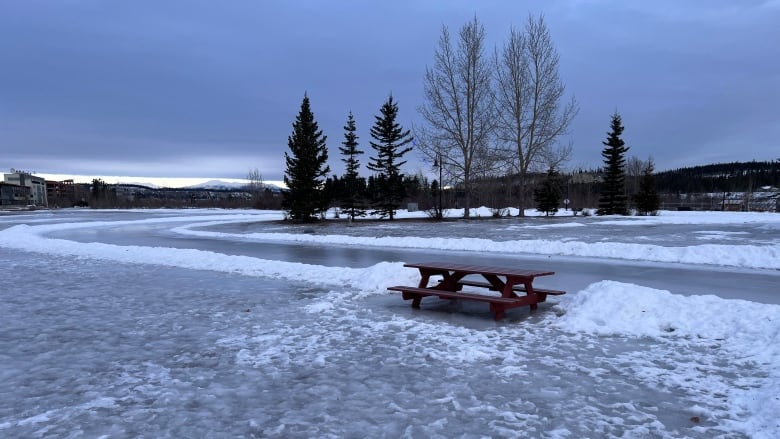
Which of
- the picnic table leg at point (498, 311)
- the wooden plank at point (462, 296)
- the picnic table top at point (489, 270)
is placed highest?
the picnic table top at point (489, 270)

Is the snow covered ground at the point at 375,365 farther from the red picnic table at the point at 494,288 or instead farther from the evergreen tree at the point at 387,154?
the evergreen tree at the point at 387,154

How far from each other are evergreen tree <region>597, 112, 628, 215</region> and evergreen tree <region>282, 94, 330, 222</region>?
29.8m

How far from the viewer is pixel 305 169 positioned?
4309cm

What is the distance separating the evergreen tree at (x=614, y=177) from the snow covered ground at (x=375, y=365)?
157ft

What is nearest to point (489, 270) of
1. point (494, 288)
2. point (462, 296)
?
point (494, 288)

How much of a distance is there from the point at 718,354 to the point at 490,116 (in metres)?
39.1

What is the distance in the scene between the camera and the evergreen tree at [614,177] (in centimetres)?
5203

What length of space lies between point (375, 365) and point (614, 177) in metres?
52.5

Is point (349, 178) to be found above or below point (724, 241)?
above

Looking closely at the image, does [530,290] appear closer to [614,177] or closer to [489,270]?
[489,270]

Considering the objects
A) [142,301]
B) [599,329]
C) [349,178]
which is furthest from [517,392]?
[349,178]

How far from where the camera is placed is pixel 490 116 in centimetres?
4297

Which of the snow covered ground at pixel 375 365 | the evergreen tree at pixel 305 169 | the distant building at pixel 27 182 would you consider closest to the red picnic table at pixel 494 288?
the snow covered ground at pixel 375 365

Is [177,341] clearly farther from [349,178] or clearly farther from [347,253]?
[349,178]
